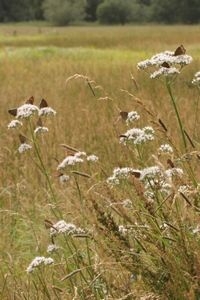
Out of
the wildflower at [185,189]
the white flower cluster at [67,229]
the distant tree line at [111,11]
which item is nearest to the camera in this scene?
the wildflower at [185,189]

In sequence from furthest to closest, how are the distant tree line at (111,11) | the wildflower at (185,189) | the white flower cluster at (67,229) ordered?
the distant tree line at (111,11) → the white flower cluster at (67,229) → the wildflower at (185,189)

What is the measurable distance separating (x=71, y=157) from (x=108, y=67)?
496 inches

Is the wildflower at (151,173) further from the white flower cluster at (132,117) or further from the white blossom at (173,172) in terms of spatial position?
the white flower cluster at (132,117)

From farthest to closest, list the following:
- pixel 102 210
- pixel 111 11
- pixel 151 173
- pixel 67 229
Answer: pixel 111 11, pixel 102 210, pixel 67 229, pixel 151 173

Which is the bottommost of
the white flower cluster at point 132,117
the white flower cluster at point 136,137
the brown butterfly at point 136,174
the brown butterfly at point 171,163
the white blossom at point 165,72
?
the brown butterfly at point 136,174

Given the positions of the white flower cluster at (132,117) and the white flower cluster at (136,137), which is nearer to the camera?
the white flower cluster at (136,137)

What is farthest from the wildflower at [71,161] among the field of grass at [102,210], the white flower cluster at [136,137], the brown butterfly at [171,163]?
the brown butterfly at [171,163]

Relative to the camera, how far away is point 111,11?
80625 mm

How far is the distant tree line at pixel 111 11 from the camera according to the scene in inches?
2985

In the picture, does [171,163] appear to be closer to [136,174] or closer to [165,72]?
[136,174]

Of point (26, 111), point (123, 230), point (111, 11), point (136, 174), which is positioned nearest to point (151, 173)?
point (136, 174)

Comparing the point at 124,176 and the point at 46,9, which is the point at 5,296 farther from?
the point at 46,9

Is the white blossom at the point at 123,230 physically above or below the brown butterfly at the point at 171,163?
below

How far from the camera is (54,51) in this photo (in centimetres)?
2398
